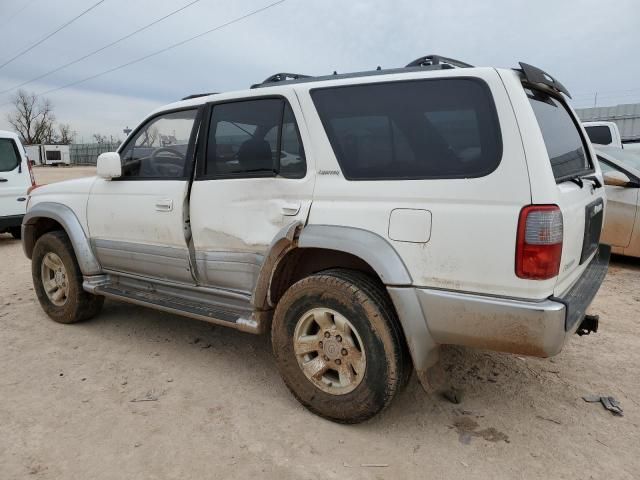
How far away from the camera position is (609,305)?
4.87m

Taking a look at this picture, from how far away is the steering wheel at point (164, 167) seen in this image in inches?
142

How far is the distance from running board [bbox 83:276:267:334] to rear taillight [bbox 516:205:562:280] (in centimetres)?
163

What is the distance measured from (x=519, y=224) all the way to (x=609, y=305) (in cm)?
339

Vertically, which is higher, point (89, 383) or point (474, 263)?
point (474, 263)

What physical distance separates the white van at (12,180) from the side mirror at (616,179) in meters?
8.90

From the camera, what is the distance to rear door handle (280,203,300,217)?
115 inches

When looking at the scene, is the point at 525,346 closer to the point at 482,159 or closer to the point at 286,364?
the point at 482,159

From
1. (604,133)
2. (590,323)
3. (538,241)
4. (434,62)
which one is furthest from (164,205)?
(604,133)

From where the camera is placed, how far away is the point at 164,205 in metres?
3.54

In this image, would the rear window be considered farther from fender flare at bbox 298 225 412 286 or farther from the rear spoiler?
fender flare at bbox 298 225 412 286

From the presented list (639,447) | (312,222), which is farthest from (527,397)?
(312,222)

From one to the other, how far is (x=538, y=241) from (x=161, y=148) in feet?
9.29

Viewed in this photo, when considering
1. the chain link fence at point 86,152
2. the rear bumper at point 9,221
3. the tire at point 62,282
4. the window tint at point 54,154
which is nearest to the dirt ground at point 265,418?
the tire at point 62,282

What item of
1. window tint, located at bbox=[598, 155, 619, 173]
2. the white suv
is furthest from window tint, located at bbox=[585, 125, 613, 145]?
the white suv
